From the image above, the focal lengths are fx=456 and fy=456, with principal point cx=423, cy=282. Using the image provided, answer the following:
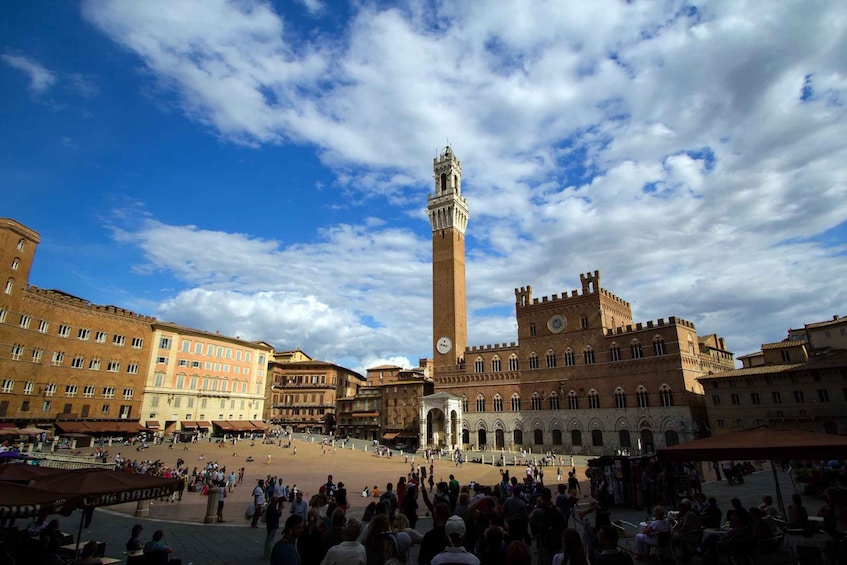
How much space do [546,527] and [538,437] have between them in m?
42.7

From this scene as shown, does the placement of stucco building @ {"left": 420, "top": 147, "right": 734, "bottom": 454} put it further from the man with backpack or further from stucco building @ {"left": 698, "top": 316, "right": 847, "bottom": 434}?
the man with backpack

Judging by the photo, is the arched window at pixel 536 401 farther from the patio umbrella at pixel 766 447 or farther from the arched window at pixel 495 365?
the patio umbrella at pixel 766 447

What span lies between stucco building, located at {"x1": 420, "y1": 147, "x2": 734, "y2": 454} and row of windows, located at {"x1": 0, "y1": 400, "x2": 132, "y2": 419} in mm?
31845

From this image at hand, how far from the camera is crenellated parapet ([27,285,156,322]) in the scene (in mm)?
42031

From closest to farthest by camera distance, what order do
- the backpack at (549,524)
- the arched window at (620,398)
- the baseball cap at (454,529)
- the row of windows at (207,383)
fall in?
the baseball cap at (454,529), the backpack at (549,524), the arched window at (620,398), the row of windows at (207,383)

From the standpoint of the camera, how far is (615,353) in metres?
45.4

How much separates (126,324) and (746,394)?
197 feet

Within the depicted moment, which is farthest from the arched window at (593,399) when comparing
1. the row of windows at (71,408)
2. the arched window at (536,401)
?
the row of windows at (71,408)

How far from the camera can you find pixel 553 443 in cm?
4744

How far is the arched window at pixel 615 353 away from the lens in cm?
4509

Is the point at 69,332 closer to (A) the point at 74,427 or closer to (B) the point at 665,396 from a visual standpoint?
(A) the point at 74,427

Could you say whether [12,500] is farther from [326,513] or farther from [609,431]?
[609,431]

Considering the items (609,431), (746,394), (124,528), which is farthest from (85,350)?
(746,394)

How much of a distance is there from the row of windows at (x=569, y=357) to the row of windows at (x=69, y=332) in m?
38.7
